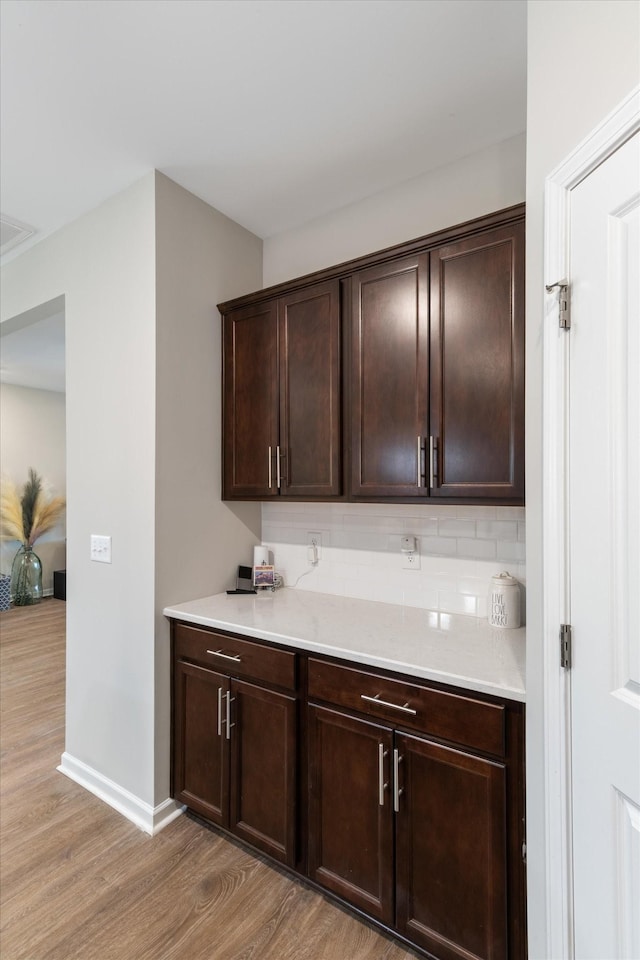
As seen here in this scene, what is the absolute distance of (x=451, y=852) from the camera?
1382mm

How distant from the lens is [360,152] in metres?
2.01

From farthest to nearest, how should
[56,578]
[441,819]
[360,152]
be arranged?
1. [56,578]
2. [360,152]
3. [441,819]

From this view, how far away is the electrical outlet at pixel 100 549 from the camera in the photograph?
2.28 meters

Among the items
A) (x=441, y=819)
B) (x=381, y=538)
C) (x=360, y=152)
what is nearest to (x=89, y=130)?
(x=360, y=152)

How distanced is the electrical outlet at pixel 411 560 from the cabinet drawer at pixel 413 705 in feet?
2.22

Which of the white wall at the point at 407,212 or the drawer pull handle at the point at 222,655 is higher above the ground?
the white wall at the point at 407,212

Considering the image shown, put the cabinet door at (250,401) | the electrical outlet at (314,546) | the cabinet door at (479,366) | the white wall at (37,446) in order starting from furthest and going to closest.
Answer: the white wall at (37,446) < the electrical outlet at (314,546) < the cabinet door at (250,401) < the cabinet door at (479,366)

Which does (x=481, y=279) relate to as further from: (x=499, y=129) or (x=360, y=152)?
(x=360, y=152)

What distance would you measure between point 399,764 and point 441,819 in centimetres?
18

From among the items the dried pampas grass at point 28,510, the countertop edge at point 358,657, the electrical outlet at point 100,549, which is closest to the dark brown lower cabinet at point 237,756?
the countertop edge at point 358,657

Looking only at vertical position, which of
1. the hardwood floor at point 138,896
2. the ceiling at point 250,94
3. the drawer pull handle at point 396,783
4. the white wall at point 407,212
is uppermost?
the ceiling at point 250,94

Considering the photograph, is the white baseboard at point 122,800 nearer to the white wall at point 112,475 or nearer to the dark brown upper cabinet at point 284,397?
the white wall at point 112,475

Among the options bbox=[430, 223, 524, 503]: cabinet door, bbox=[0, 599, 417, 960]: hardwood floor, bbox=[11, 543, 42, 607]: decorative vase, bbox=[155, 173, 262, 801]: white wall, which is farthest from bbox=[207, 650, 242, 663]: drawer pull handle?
bbox=[11, 543, 42, 607]: decorative vase

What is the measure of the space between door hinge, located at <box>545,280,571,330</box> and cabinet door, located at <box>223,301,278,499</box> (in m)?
1.35
